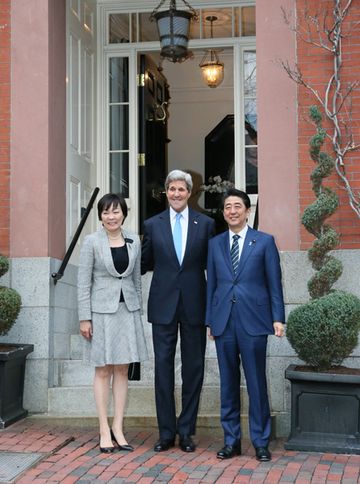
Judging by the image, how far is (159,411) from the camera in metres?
5.57

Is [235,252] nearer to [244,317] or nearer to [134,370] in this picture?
[244,317]

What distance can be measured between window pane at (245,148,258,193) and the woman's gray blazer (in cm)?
339

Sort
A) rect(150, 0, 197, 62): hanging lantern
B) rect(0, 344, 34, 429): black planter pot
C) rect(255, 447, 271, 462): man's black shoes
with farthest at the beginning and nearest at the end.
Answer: rect(150, 0, 197, 62): hanging lantern → rect(0, 344, 34, 429): black planter pot → rect(255, 447, 271, 462): man's black shoes

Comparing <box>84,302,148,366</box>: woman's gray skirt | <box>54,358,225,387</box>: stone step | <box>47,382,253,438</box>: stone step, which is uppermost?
<box>84,302,148,366</box>: woman's gray skirt

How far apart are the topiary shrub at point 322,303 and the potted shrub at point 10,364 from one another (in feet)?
7.62

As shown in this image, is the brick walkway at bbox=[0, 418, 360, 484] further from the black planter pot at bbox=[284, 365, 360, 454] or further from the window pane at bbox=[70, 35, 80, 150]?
the window pane at bbox=[70, 35, 80, 150]

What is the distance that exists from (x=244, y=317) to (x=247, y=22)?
489 cm

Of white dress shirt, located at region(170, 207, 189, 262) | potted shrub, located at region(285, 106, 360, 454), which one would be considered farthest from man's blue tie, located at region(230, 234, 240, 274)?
potted shrub, located at region(285, 106, 360, 454)

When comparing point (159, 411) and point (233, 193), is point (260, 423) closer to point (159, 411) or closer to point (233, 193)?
point (159, 411)

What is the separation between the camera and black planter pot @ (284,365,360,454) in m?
5.59

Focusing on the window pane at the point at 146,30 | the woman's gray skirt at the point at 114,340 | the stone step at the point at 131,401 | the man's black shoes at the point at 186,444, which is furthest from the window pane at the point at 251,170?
the man's black shoes at the point at 186,444

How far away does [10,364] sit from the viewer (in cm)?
644

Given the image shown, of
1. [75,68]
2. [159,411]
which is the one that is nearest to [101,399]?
[159,411]

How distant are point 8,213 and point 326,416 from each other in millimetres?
3447
